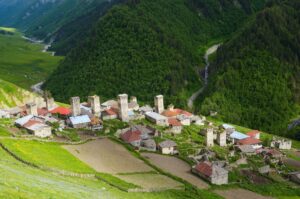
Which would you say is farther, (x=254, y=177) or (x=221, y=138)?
(x=221, y=138)

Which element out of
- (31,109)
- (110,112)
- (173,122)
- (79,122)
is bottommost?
(173,122)

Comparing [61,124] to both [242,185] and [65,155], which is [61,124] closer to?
[65,155]

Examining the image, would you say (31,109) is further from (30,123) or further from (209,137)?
(209,137)

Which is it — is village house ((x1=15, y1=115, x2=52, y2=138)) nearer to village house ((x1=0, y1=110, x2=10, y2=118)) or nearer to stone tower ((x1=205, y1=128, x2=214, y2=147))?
village house ((x1=0, y1=110, x2=10, y2=118))

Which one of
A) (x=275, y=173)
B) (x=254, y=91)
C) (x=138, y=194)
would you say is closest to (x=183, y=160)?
(x=275, y=173)

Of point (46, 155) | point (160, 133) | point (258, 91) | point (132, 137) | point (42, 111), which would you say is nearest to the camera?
point (46, 155)

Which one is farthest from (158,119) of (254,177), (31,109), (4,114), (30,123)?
(4,114)

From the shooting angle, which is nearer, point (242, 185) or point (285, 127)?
point (242, 185)

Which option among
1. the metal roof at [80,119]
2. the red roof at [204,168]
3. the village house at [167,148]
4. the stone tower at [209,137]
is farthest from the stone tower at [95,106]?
the red roof at [204,168]

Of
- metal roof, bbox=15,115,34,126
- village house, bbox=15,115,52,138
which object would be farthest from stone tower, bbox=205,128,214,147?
metal roof, bbox=15,115,34,126
